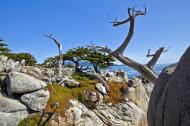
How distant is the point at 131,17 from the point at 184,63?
3.72m

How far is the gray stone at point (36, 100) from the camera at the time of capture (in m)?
19.8

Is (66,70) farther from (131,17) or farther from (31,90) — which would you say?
(131,17)

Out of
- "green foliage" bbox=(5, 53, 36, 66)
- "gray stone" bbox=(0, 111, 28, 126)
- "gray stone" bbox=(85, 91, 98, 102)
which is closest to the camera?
"gray stone" bbox=(0, 111, 28, 126)

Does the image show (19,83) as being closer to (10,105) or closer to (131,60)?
(10,105)

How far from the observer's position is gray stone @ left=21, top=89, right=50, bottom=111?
64.8 ft

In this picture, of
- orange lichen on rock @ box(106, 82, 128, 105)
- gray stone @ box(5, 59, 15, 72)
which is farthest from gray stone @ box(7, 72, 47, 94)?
orange lichen on rock @ box(106, 82, 128, 105)

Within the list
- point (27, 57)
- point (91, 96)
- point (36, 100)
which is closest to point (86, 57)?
point (27, 57)

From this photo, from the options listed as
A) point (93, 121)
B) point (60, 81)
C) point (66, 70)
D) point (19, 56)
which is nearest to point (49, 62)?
point (19, 56)

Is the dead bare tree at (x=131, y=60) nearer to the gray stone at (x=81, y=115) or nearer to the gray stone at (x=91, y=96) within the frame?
the gray stone at (x=81, y=115)

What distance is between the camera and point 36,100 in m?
20.0

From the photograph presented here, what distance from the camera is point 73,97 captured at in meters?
22.2

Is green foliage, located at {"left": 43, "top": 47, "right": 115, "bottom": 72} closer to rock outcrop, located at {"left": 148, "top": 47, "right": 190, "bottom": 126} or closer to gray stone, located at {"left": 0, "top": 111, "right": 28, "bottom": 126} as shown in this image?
gray stone, located at {"left": 0, "top": 111, "right": 28, "bottom": 126}

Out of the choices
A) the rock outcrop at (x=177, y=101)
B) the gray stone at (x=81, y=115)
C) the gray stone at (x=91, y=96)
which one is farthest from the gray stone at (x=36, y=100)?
the rock outcrop at (x=177, y=101)

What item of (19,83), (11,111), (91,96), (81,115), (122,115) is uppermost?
(19,83)
